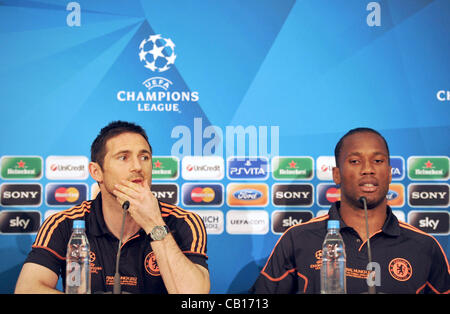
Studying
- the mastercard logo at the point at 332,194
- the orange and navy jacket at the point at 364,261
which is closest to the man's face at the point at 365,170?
the orange and navy jacket at the point at 364,261

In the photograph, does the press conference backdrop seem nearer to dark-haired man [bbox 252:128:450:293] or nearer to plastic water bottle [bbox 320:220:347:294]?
dark-haired man [bbox 252:128:450:293]

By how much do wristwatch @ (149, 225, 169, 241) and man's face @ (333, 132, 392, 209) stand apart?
88 centimetres

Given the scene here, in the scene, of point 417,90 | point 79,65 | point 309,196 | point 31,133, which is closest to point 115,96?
point 79,65

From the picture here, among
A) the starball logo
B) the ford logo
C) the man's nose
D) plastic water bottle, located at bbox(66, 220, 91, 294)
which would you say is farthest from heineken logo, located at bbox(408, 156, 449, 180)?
plastic water bottle, located at bbox(66, 220, 91, 294)

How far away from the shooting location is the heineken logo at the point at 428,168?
283 cm

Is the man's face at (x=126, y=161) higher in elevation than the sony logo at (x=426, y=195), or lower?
higher

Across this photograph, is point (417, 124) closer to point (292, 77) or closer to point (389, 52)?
point (389, 52)

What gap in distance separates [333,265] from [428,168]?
111 cm

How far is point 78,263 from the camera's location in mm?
2031

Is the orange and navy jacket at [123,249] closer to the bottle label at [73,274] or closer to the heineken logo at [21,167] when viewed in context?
the bottle label at [73,274]

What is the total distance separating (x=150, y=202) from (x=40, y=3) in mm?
1552

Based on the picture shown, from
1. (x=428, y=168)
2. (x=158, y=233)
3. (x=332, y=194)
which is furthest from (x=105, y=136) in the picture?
(x=428, y=168)

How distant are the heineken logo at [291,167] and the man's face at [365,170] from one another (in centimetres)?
48

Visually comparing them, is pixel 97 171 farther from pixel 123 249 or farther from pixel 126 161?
pixel 123 249
